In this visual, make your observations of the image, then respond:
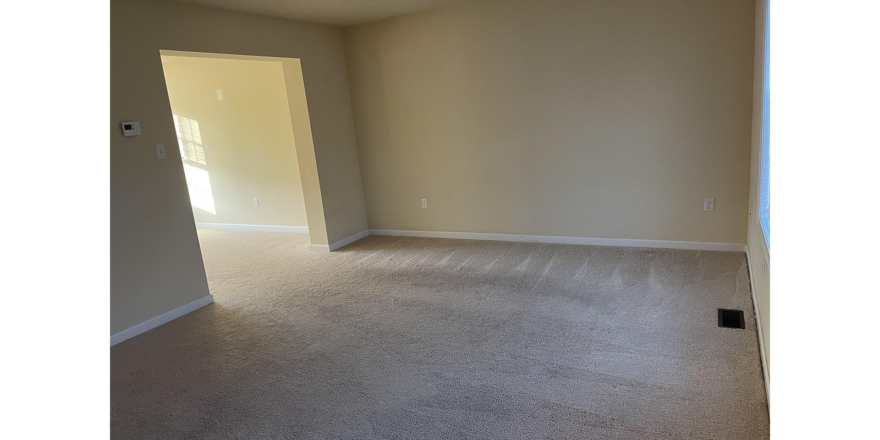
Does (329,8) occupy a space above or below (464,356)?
above

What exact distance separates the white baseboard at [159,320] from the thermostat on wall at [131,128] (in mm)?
1217

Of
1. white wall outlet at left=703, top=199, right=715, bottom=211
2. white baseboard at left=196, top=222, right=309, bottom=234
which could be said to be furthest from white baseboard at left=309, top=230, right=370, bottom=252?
white wall outlet at left=703, top=199, right=715, bottom=211

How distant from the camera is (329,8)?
4.01 metres

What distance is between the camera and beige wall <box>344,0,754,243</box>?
12.0 ft

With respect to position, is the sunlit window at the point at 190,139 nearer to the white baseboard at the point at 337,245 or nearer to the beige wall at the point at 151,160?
the white baseboard at the point at 337,245

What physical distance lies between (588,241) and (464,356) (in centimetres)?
223

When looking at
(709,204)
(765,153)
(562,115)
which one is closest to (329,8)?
(562,115)

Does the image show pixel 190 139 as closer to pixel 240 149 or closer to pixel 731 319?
pixel 240 149

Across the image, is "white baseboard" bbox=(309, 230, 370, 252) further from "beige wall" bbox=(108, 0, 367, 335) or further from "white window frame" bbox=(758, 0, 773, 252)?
"white window frame" bbox=(758, 0, 773, 252)

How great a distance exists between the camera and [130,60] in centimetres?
308

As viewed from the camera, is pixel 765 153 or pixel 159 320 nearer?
pixel 765 153

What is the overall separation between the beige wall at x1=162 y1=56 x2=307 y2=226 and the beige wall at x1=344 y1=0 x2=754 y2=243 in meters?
0.98
